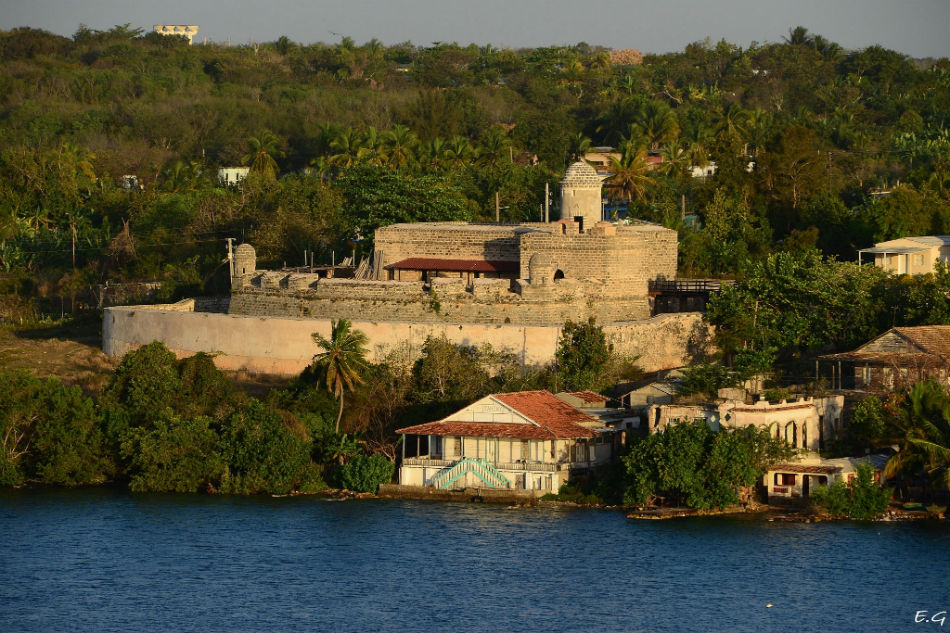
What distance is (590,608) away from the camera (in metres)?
32.2

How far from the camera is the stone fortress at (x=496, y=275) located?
47.7 meters

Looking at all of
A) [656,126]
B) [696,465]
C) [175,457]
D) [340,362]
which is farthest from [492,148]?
[696,465]

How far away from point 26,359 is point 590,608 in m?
24.4

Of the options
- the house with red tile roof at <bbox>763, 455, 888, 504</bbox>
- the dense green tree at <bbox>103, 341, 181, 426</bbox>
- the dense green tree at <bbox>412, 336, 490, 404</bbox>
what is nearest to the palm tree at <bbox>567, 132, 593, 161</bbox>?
the dense green tree at <bbox>412, 336, 490, 404</bbox>

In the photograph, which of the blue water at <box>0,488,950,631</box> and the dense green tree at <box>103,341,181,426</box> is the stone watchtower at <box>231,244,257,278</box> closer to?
the dense green tree at <box>103,341,181,426</box>

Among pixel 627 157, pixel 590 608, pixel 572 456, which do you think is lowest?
pixel 590 608

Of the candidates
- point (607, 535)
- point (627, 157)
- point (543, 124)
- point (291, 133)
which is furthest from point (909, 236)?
point (291, 133)

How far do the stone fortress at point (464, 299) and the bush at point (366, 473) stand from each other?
6105mm

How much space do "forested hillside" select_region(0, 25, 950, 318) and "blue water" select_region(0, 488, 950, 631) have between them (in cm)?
1576

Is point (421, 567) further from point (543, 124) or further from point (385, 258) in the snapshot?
point (543, 124)

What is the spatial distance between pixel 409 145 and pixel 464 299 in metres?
30.3

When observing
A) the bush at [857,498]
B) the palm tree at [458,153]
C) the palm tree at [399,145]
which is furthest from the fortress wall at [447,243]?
the palm tree at [458,153]

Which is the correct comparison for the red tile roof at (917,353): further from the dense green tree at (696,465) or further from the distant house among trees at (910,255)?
the distant house among trees at (910,255)

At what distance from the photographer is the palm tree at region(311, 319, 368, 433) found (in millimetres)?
42531
